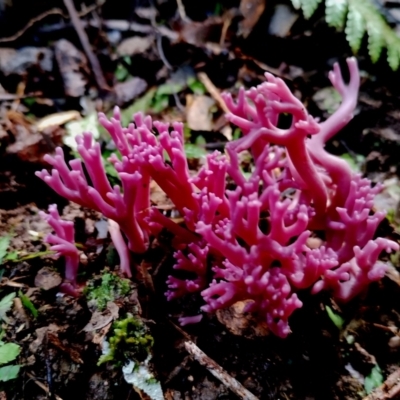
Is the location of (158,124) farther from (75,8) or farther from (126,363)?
(75,8)

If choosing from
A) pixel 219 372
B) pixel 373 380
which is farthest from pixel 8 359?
pixel 373 380

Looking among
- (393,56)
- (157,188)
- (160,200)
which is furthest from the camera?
(393,56)

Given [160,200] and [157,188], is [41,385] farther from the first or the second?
[157,188]

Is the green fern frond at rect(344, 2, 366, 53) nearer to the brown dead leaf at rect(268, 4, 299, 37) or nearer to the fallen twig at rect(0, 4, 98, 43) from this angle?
the brown dead leaf at rect(268, 4, 299, 37)

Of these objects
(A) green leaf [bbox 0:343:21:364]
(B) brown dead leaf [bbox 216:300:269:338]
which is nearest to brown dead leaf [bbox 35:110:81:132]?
(A) green leaf [bbox 0:343:21:364]

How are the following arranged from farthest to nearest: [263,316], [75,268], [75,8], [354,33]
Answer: [75,8] → [354,33] → [75,268] → [263,316]

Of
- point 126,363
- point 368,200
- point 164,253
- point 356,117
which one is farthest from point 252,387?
point 356,117

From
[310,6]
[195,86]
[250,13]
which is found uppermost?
[310,6]
